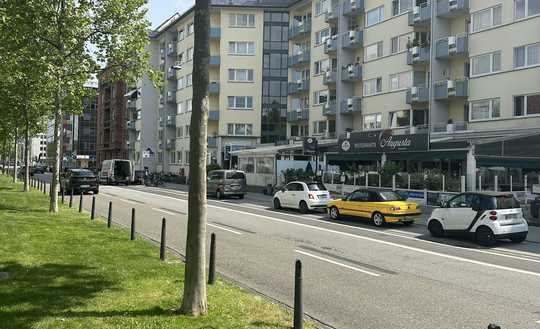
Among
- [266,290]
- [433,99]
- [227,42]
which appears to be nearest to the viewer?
[266,290]

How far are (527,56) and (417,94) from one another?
852 centimetres

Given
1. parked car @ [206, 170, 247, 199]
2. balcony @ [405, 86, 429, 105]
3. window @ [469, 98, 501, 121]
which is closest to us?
window @ [469, 98, 501, 121]

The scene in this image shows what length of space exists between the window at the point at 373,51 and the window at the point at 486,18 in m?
9.87

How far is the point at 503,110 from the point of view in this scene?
3253 centimetres

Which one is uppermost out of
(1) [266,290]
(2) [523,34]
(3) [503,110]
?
(2) [523,34]

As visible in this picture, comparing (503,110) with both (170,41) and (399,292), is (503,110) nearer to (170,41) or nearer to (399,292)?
(399,292)

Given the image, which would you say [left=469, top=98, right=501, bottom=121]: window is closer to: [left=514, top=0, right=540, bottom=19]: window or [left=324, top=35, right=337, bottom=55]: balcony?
[left=514, top=0, right=540, bottom=19]: window

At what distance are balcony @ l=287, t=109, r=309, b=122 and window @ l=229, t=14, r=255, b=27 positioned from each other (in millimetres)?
13832

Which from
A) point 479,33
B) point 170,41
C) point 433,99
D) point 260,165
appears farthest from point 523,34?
point 170,41

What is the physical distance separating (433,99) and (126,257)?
31008 millimetres

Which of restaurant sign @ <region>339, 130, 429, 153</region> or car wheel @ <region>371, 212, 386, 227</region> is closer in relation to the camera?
car wheel @ <region>371, 212, 386, 227</region>

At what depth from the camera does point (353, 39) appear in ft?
153

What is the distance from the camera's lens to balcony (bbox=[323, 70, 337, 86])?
161 ft

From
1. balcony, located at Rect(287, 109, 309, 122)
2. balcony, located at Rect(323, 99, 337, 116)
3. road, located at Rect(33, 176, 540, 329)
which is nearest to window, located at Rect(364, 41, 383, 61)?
balcony, located at Rect(323, 99, 337, 116)
